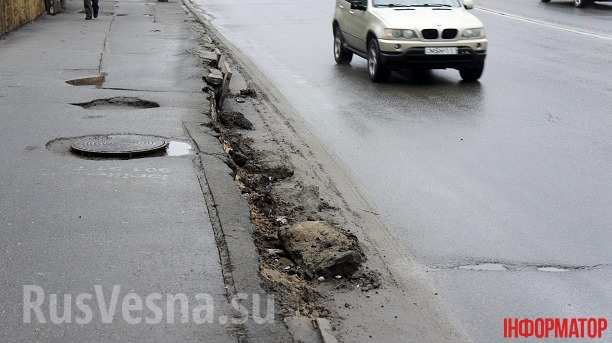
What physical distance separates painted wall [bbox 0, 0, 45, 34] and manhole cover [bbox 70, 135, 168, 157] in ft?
39.8

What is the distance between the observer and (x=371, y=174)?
8891 mm

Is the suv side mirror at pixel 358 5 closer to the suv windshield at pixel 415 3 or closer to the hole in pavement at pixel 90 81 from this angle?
the suv windshield at pixel 415 3

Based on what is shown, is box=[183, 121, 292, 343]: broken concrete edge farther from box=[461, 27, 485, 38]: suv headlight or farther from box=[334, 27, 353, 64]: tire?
box=[334, 27, 353, 64]: tire

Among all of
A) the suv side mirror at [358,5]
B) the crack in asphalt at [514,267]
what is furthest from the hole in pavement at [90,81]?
the crack in asphalt at [514,267]

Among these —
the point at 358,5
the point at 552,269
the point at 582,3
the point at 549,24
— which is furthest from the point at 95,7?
the point at 552,269

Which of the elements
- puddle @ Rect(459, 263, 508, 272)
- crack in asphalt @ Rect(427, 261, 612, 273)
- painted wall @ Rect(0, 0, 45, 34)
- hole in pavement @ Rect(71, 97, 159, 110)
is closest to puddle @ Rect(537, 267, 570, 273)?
crack in asphalt @ Rect(427, 261, 612, 273)

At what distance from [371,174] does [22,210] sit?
3.46 m

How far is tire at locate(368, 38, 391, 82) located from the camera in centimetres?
1489

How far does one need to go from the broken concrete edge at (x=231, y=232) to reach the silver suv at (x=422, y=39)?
5835 millimetres

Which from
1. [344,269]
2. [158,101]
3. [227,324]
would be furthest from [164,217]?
[158,101]

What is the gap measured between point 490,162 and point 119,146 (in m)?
3.85

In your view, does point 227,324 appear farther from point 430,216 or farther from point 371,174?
point 371,174

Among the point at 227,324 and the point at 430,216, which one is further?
the point at 430,216

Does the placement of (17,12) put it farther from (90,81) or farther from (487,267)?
(487,267)
